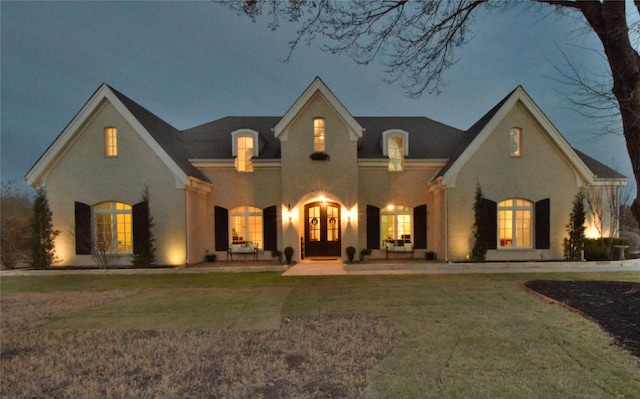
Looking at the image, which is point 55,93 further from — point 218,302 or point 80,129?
point 218,302

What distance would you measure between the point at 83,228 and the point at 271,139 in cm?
885

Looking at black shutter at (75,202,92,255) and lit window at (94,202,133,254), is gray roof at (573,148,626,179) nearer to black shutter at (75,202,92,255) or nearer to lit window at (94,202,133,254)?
lit window at (94,202,133,254)

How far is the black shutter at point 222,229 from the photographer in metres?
14.5

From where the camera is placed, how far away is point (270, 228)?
47.2ft

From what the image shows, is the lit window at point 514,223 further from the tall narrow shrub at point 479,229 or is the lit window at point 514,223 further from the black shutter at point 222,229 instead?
the black shutter at point 222,229

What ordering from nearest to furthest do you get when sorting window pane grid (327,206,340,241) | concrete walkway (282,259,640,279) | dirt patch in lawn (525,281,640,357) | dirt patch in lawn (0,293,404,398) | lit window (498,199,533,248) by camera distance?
1. dirt patch in lawn (0,293,404,398)
2. dirt patch in lawn (525,281,640,357)
3. concrete walkway (282,259,640,279)
4. lit window (498,199,533,248)
5. window pane grid (327,206,340,241)

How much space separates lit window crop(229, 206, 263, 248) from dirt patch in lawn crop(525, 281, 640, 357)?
34.3ft

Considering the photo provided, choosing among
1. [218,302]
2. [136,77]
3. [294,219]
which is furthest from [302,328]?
[136,77]

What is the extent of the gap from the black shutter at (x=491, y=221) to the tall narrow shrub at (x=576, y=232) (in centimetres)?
305

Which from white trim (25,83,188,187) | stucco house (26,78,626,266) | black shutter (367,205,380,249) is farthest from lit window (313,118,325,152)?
white trim (25,83,188,187)

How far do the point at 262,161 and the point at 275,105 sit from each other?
104 m

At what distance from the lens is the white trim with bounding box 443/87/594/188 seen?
42.0 ft

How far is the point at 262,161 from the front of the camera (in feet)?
47.4

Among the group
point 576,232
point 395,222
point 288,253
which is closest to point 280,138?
point 288,253
